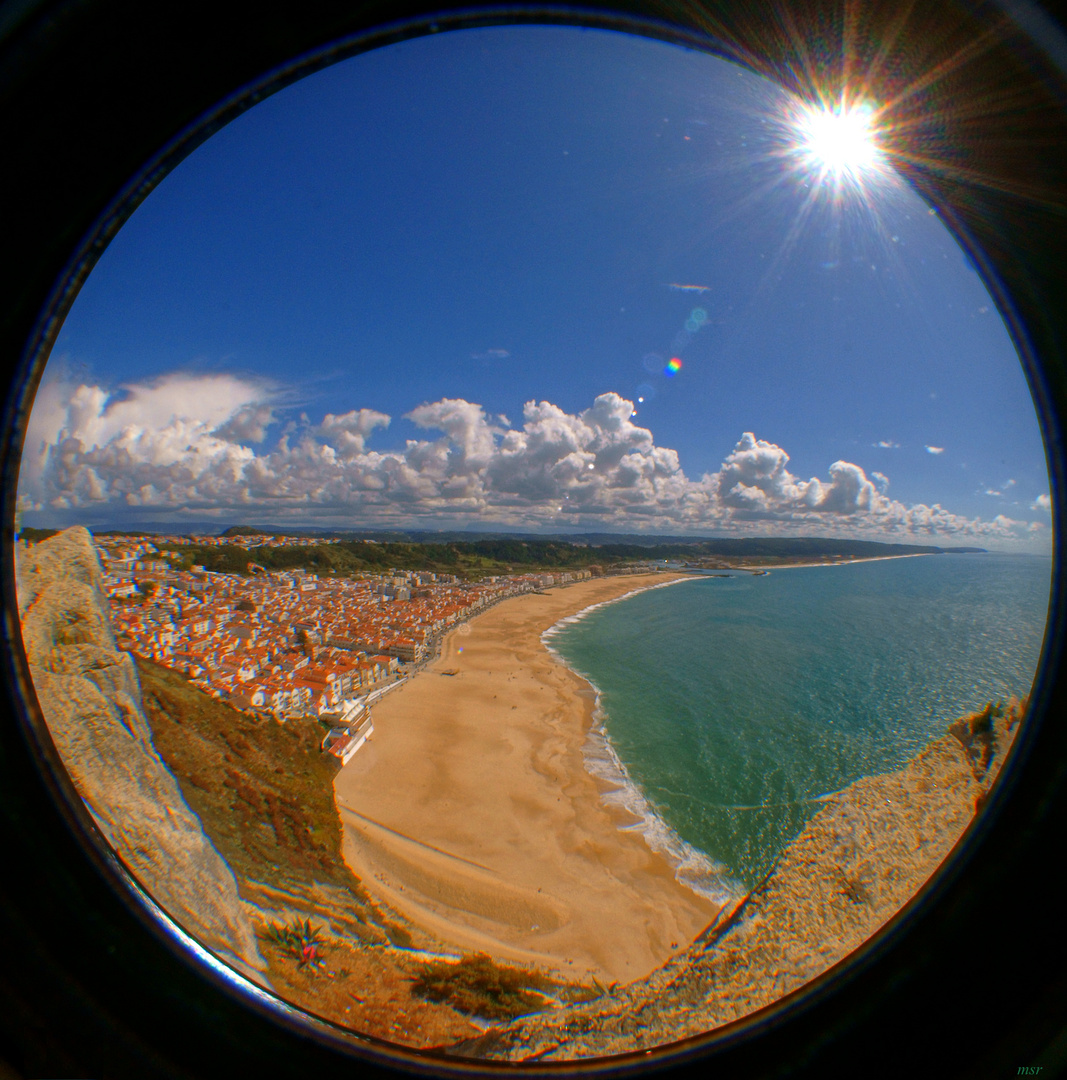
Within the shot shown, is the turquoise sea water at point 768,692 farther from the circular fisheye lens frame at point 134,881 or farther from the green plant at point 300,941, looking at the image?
the green plant at point 300,941

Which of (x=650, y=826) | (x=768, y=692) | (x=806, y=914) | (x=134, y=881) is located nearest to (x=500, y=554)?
(x=768, y=692)

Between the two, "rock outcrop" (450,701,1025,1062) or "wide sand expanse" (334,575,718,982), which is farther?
"wide sand expanse" (334,575,718,982)

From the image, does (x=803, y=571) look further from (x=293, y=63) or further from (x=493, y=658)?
(x=293, y=63)

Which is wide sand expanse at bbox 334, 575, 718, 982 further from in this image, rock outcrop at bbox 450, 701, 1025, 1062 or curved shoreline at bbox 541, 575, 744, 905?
rock outcrop at bbox 450, 701, 1025, 1062

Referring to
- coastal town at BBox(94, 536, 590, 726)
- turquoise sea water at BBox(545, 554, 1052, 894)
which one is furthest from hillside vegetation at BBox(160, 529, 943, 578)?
turquoise sea water at BBox(545, 554, 1052, 894)

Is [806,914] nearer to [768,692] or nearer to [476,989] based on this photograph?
[476,989]

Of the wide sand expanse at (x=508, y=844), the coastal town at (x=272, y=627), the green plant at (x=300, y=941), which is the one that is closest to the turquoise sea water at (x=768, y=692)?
the wide sand expanse at (x=508, y=844)
